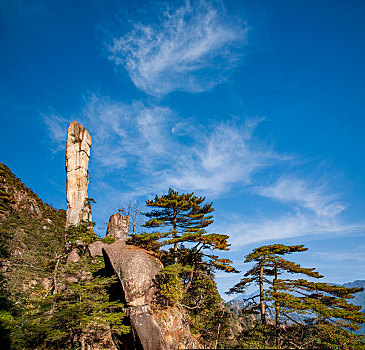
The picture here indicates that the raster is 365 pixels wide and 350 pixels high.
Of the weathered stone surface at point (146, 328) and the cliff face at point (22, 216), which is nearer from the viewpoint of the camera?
the weathered stone surface at point (146, 328)

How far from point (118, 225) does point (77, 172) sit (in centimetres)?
1034

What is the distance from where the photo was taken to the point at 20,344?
37.0 feet

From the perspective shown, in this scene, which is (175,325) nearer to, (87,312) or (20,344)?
(87,312)

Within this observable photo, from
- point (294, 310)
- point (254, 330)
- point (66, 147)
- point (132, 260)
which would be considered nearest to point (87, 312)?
point (132, 260)

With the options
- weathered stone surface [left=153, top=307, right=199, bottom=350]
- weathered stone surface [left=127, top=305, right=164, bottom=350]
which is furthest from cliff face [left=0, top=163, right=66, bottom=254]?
weathered stone surface [left=153, top=307, right=199, bottom=350]

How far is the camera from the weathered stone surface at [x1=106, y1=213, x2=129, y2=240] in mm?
31239

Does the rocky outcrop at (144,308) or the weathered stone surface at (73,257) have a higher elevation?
the weathered stone surface at (73,257)

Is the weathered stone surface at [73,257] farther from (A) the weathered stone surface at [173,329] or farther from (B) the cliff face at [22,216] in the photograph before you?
(A) the weathered stone surface at [173,329]

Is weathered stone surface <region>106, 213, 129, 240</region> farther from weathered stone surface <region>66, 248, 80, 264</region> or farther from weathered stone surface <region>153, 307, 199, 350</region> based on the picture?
weathered stone surface <region>153, 307, 199, 350</region>

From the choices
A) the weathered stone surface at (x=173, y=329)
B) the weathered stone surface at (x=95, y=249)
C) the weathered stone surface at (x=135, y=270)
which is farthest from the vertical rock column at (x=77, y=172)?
the weathered stone surface at (x=173, y=329)

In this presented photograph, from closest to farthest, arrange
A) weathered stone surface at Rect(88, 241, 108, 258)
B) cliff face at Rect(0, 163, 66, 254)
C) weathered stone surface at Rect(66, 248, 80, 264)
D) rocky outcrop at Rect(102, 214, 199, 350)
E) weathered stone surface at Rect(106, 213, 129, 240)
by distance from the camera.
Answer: rocky outcrop at Rect(102, 214, 199, 350) → weathered stone surface at Rect(66, 248, 80, 264) → weathered stone surface at Rect(88, 241, 108, 258) → weathered stone surface at Rect(106, 213, 129, 240) → cliff face at Rect(0, 163, 66, 254)

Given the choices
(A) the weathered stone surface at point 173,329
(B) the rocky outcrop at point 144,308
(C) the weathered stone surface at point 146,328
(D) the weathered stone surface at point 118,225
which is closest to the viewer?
(C) the weathered stone surface at point 146,328

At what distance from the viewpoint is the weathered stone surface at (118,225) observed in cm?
3124

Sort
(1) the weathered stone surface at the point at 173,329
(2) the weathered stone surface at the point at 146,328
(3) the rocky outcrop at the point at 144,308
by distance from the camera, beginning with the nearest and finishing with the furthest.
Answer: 1. (2) the weathered stone surface at the point at 146,328
2. (3) the rocky outcrop at the point at 144,308
3. (1) the weathered stone surface at the point at 173,329
